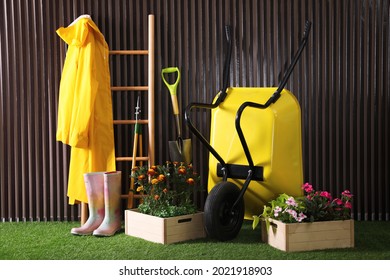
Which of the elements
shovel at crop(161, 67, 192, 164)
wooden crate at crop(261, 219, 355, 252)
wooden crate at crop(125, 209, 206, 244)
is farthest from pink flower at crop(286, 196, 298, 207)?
shovel at crop(161, 67, 192, 164)

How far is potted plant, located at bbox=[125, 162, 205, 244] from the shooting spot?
3.55 meters

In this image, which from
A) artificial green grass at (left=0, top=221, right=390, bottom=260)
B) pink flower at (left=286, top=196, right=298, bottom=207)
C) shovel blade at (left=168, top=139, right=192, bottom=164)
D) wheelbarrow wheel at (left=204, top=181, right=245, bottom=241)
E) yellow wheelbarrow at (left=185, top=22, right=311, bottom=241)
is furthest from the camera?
shovel blade at (left=168, top=139, right=192, bottom=164)

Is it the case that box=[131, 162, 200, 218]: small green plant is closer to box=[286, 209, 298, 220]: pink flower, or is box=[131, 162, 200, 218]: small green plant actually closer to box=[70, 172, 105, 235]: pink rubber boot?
box=[70, 172, 105, 235]: pink rubber boot

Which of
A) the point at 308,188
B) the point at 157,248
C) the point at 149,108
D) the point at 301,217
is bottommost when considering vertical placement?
the point at 157,248

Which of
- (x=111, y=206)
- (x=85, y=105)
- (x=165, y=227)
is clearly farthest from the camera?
(x=85, y=105)

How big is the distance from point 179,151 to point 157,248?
0.94 metres

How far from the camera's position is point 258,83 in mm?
4383

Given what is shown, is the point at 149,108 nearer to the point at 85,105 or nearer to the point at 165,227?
the point at 85,105

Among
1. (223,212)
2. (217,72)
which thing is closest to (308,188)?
(223,212)

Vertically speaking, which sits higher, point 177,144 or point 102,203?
point 177,144

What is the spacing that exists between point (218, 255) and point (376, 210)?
169 cm

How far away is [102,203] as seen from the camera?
394cm

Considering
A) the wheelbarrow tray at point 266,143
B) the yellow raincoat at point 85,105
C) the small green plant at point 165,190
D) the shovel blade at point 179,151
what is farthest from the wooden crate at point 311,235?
the yellow raincoat at point 85,105

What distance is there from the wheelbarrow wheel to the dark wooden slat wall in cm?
95
